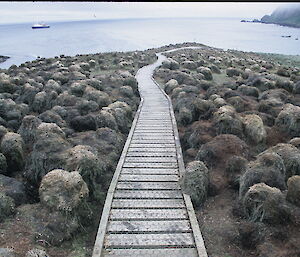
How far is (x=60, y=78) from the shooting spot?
93.7ft

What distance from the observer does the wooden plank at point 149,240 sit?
8.44 meters

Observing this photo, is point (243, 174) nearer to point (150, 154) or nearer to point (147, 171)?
point (147, 171)

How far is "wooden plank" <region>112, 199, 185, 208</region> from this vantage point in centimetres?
1029

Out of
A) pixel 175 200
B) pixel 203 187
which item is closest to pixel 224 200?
pixel 203 187

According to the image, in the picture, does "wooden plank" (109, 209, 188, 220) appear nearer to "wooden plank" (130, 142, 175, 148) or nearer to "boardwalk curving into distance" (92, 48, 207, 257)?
"boardwalk curving into distance" (92, 48, 207, 257)

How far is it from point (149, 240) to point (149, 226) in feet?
2.10

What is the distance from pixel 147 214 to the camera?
984 cm

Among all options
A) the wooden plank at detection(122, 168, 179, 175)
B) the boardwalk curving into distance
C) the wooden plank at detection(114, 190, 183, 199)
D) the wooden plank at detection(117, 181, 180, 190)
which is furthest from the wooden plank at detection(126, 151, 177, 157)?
the wooden plank at detection(114, 190, 183, 199)

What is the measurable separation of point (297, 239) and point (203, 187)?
3.54 meters

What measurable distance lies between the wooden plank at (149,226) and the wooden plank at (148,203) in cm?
84

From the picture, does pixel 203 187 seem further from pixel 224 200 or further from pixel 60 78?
pixel 60 78

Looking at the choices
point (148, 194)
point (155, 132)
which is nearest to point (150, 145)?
point (155, 132)

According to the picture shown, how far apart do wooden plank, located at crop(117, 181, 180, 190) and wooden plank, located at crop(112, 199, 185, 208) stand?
31.4 inches

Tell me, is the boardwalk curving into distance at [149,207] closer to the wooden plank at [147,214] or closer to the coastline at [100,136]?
the wooden plank at [147,214]
